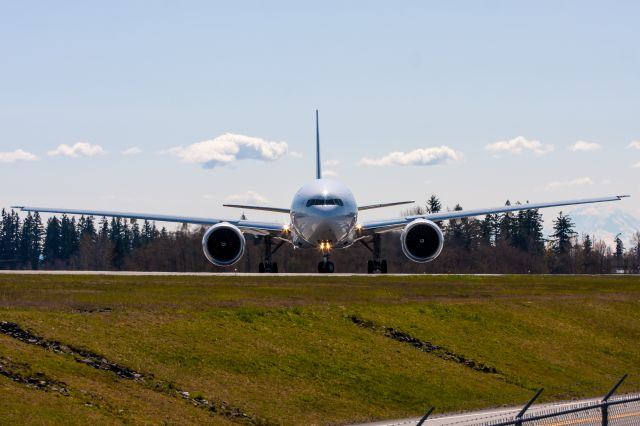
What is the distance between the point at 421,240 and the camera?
65.1 m

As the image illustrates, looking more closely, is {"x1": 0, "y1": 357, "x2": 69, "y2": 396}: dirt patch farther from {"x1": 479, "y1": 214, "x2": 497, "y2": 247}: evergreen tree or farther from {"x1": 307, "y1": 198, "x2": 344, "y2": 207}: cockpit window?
{"x1": 479, "y1": 214, "x2": 497, "y2": 247}: evergreen tree

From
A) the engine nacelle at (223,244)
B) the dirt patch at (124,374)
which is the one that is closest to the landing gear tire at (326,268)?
the engine nacelle at (223,244)

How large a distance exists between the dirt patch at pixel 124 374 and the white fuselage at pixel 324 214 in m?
31.6

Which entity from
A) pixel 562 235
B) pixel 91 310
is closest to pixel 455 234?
pixel 562 235

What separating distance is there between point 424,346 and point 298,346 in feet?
21.1

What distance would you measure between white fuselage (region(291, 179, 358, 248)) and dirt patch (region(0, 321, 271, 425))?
31.6 meters

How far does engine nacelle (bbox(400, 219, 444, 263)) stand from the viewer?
6494cm

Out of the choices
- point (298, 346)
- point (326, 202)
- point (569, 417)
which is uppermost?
point (326, 202)

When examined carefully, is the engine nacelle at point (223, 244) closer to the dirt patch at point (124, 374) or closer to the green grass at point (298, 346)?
the green grass at point (298, 346)

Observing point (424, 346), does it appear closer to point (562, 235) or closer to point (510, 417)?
point (510, 417)

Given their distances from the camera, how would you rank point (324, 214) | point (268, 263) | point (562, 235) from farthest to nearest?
point (562, 235)
point (268, 263)
point (324, 214)

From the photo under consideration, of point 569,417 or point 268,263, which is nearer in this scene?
point 569,417

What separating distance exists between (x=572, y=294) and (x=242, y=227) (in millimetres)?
21590

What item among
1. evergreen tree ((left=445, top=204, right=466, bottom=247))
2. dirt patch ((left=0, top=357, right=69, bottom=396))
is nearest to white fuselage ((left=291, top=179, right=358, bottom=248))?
dirt patch ((left=0, top=357, right=69, bottom=396))
